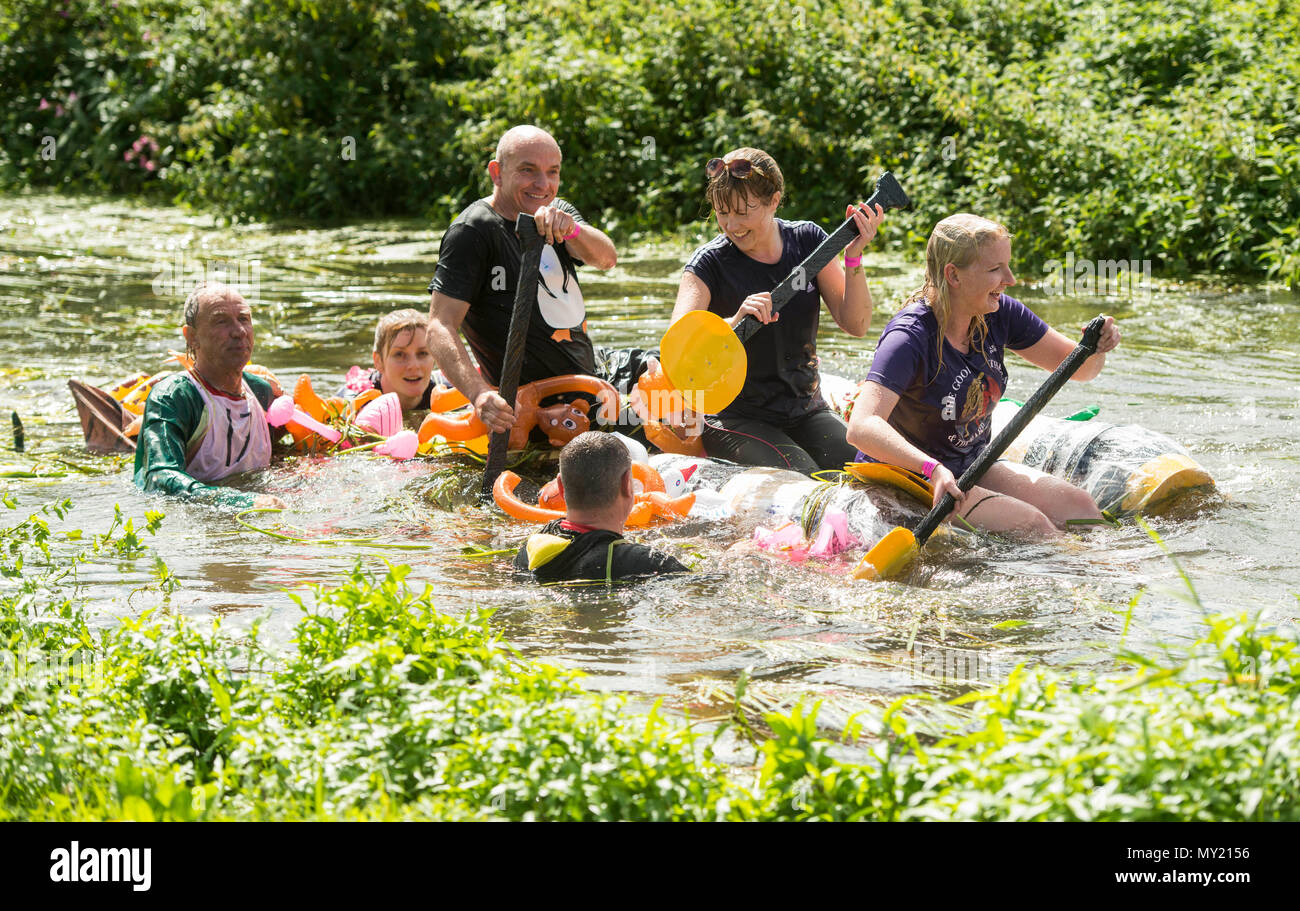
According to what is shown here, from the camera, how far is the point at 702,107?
14.5m

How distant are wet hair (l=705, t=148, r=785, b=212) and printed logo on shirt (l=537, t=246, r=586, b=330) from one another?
1.08m

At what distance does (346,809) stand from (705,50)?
12.5 meters

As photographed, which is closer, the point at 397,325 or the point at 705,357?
the point at 705,357

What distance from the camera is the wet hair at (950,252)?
489 centimetres

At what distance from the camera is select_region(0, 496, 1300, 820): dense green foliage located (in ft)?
8.39

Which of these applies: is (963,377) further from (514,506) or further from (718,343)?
(514,506)

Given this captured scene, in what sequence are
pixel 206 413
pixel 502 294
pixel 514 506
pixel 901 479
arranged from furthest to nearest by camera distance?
pixel 502 294 → pixel 206 413 → pixel 514 506 → pixel 901 479

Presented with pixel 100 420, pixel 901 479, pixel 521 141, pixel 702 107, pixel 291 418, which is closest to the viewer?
pixel 901 479

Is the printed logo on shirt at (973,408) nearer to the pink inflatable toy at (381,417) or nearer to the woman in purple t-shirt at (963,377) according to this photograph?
the woman in purple t-shirt at (963,377)

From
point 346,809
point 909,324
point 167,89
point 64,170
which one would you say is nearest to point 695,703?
point 346,809

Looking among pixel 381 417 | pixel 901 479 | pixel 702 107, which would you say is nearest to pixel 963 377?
pixel 901 479

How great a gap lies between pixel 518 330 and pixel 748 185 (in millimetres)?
1156

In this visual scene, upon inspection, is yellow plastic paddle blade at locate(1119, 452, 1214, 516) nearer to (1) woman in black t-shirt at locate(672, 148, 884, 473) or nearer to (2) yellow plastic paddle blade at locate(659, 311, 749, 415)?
(1) woman in black t-shirt at locate(672, 148, 884, 473)

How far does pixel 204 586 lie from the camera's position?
483 cm
